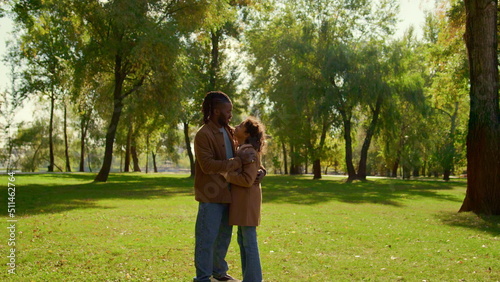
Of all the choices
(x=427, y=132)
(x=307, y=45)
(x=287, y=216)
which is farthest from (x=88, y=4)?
(x=427, y=132)

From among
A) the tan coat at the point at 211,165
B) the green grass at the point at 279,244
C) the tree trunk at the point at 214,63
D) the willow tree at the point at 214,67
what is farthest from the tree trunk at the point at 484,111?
the tree trunk at the point at 214,63

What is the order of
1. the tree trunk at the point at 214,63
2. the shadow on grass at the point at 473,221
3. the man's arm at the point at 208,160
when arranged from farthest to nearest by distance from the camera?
1. the tree trunk at the point at 214,63
2. the shadow on grass at the point at 473,221
3. the man's arm at the point at 208,160

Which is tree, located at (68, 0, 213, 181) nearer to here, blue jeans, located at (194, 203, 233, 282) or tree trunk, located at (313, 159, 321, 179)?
tree trunk, located at (313, 159, 321, 179)

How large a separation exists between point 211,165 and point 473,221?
989 cm

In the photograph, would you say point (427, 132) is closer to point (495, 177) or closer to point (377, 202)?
point (377, 202)

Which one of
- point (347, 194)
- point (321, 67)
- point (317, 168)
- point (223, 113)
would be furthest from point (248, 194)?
point (317, 168)

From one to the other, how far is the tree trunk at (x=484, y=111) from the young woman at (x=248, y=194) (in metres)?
9.86

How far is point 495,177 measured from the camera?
12891mm

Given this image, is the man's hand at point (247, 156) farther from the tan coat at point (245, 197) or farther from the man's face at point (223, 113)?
the man's face at point (223, 113)

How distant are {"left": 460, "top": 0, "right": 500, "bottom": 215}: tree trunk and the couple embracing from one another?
9851mm

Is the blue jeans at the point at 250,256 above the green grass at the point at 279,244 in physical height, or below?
above

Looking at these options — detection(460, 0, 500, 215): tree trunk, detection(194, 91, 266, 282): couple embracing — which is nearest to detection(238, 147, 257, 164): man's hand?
detection(194, 91, 266, 282): couple embracing

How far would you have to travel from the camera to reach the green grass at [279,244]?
6605 mm

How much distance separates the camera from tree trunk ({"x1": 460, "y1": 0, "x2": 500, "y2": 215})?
12914mm
